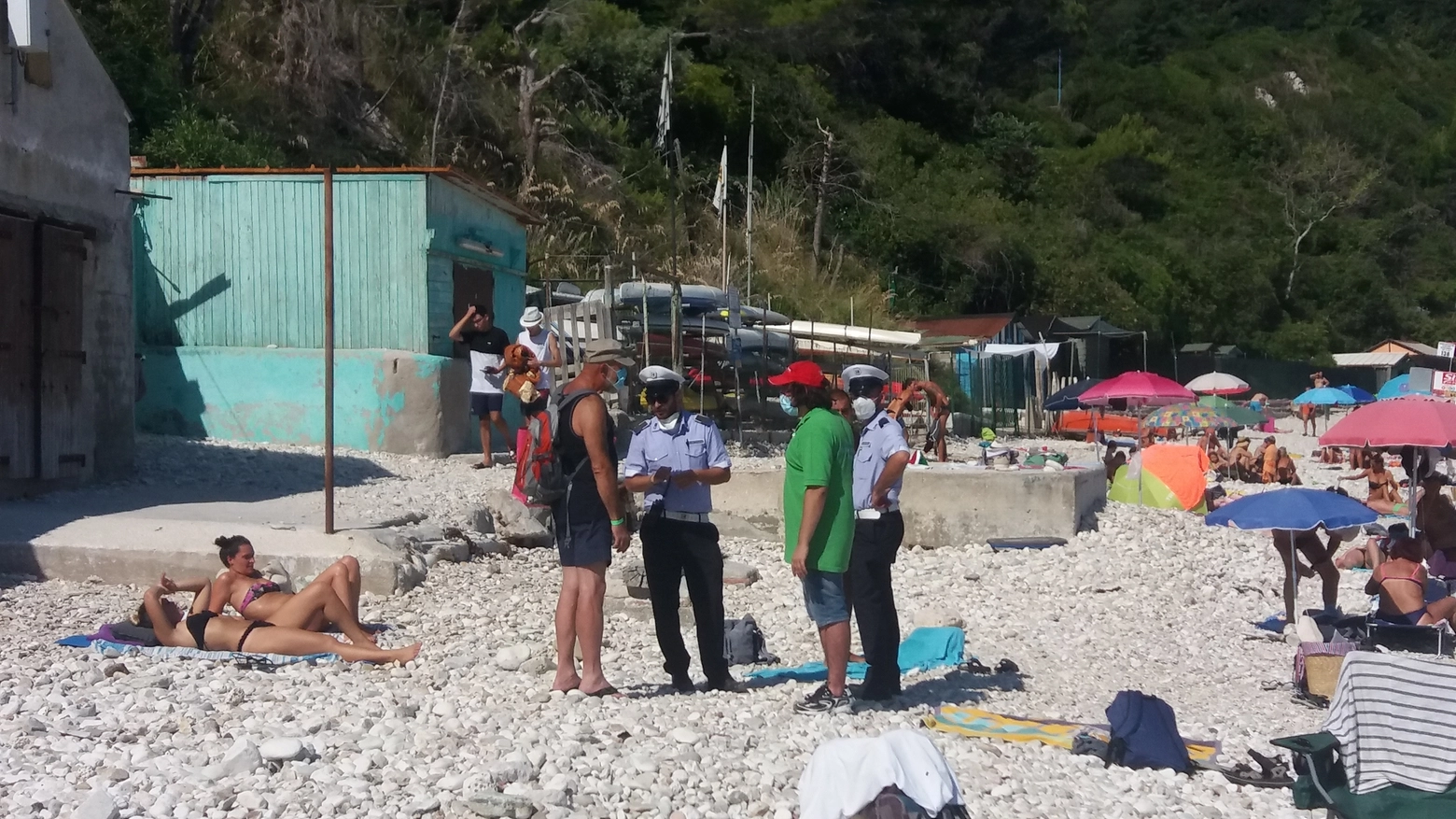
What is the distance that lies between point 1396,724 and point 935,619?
4092 millimetres

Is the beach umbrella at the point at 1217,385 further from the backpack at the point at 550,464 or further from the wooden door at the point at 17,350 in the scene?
the backpack at the point at 550,464

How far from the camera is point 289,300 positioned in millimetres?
14930

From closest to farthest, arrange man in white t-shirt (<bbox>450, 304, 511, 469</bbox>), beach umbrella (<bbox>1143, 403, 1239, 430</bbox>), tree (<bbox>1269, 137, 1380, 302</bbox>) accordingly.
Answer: man in white t-shirt (<bbox>450, 304, 511, 469</bbox>), beach umbrella (<bbox>1143, 403, 1239, 430</bbox>), tree (<bbox>1269, 137, 1380, 302</bbox>)

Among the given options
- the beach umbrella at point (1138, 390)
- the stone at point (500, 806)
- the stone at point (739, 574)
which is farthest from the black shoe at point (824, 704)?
the beach umbrella at point (1138, 390)

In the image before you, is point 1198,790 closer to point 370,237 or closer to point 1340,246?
point 370,237

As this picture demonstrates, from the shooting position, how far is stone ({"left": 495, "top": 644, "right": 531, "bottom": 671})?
7.32 m

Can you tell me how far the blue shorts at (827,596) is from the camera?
6.55 meters

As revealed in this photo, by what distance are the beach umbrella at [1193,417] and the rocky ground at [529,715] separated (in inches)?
403

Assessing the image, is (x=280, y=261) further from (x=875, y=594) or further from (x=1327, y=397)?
(x=1327, y=397)

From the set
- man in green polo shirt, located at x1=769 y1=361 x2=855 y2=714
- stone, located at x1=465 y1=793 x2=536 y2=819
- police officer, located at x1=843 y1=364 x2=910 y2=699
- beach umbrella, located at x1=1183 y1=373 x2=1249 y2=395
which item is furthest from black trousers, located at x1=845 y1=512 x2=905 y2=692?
beach umbrella, located at x1=1183 y1=373 x2=1249 y2=395

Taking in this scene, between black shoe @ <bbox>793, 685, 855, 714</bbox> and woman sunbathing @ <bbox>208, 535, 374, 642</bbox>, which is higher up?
woman sunbathing @ <bbox>208, 535, 374, 642</bbox>

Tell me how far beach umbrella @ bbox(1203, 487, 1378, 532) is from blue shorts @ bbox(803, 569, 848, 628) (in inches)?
165

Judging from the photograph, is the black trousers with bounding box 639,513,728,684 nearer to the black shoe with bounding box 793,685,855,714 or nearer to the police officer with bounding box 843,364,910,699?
the black shoe with bounding box 793,685,855,714

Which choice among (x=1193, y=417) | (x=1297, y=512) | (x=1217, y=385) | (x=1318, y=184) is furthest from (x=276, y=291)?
(x=1318, y=184)
